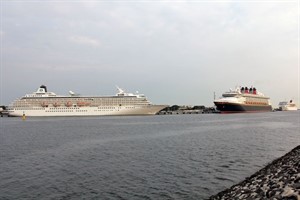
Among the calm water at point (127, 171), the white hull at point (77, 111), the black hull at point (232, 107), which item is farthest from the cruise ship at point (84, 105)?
the calm water at point (127, 171)

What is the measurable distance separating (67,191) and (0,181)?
15.8 ft

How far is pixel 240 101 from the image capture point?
5113 inches

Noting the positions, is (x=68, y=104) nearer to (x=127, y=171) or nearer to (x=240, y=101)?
(x=240, y=101)

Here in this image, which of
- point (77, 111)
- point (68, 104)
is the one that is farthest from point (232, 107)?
point (68, 104)

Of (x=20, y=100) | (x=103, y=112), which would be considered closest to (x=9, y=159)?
(x=103, y=112)

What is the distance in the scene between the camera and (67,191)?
49.0 feet

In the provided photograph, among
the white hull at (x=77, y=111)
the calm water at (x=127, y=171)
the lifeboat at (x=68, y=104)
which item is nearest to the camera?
the calm water at (x=127, y=171)

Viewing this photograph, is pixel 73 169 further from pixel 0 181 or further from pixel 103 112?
pixel 103 112

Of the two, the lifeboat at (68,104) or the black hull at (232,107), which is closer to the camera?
the lifeboat at (68,104)

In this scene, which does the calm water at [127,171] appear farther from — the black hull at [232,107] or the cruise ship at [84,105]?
the black hull at [232,107]

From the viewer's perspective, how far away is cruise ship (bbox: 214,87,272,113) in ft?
415

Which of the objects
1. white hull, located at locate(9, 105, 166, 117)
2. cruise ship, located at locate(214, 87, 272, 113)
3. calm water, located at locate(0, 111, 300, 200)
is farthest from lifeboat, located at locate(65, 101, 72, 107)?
calm water, located at locate(0, 111, 300, 200)

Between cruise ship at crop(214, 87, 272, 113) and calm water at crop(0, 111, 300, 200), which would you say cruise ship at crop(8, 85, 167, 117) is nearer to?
cruise ship at crop(214, 87, 272, 113)

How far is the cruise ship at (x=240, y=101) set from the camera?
126438 mm
